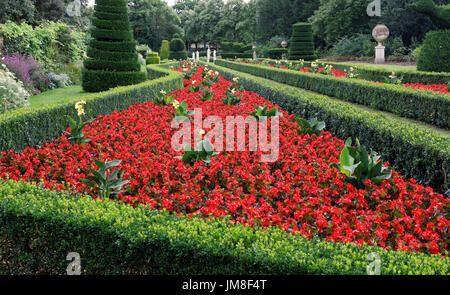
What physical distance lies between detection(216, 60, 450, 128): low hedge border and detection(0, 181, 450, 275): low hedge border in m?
6.05

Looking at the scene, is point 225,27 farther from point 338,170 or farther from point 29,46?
point 338,170

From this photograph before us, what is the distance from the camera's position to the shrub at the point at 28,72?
1261 cm

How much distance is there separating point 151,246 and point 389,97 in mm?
8180

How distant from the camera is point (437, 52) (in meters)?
14.4

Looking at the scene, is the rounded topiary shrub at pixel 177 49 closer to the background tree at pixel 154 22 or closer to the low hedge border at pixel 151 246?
the background tree at pixel 154 22

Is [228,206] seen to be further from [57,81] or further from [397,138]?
[57,81]

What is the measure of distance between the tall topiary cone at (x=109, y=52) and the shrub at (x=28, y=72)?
6.12 feet

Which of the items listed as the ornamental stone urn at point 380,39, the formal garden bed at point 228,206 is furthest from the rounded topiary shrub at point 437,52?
the ornamental stone urn at point 380,39

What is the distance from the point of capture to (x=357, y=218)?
3367mm

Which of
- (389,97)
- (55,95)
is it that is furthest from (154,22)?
(389,97)

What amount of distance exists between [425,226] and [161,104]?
22.3 ft
